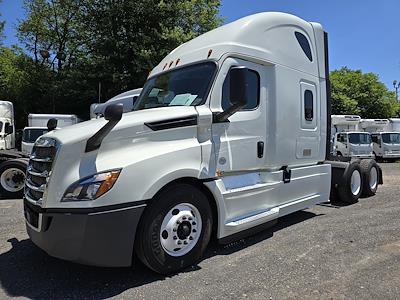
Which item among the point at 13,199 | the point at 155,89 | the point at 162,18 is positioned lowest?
the point at 13,199

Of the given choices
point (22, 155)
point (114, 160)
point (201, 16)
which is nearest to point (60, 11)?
point (201, 16)

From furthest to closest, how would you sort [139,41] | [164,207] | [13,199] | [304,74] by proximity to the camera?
[139,41] < [13,199] < [304,74] < [164,207]

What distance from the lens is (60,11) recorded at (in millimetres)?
28219

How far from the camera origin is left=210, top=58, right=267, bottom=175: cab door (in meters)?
4.94

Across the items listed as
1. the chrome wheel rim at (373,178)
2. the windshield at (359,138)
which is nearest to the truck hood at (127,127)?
the chrome wheel rim at (373,178)

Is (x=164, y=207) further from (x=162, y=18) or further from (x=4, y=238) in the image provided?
(x=162, y=18)

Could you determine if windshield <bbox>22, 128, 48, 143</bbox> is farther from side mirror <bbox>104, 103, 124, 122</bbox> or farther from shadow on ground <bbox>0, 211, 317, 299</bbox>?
side mirror <bbox>104, 103, 124, 122</bbox>

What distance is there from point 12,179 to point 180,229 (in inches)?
314

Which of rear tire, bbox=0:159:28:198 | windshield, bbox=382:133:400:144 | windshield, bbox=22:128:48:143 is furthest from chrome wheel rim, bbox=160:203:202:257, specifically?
windshield, bbox=382:133:400:144

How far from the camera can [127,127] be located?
4.18 metres

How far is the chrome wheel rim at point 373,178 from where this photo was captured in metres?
9.27

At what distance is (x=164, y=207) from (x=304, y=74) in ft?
12.3

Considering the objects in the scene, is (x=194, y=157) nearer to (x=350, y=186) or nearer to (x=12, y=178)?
(x=350, y=186)

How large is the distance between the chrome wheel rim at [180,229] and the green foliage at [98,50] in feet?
54.5
